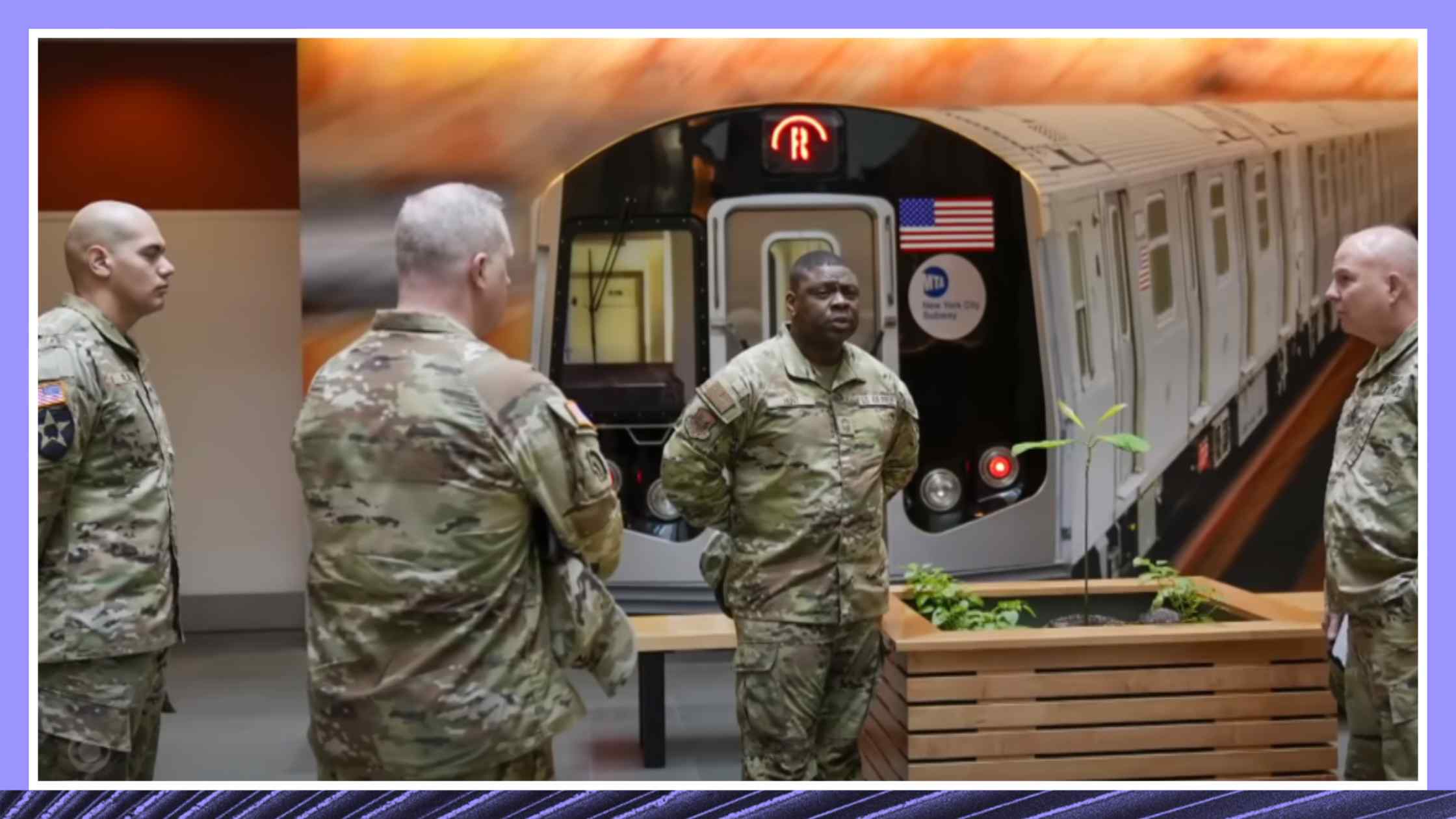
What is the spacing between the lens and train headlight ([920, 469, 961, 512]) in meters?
5.25

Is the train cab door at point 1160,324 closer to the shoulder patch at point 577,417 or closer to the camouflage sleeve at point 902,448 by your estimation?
the camouflage sleeve at point 902,448

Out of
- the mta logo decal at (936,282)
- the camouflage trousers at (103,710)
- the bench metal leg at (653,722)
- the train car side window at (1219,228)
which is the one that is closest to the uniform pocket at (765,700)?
the bench metal leg at (653,722)

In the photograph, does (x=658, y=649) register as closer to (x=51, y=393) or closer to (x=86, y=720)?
(x=86, y=720)

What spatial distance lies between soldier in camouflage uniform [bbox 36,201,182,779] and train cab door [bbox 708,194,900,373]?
228 cm

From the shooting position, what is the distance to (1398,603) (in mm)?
3334

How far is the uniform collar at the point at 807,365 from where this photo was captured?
12.1 ft

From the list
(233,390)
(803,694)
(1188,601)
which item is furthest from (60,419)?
(233,390)

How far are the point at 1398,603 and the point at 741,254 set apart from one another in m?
2.45

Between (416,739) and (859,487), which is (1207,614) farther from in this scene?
(416,739)

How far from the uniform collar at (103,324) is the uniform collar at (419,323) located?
711 mm

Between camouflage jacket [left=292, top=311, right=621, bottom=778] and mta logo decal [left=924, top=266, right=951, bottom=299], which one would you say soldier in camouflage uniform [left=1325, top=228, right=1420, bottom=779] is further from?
mta logo decal [left=924, top=266, right=951, bottom=299]

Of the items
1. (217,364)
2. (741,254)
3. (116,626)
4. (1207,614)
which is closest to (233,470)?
(217,364)

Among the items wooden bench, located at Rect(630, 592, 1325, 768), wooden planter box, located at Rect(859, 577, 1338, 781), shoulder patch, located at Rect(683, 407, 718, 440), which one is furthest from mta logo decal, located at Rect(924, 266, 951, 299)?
shoulder patch, located at Rect(683, 407, 718, 440)

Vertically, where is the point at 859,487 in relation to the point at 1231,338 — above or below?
below
